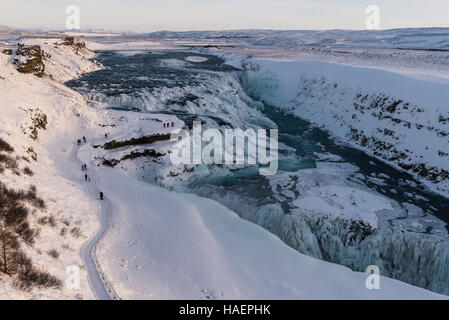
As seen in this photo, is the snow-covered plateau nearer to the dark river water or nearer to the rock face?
the rock face

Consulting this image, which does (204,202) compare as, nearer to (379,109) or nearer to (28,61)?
(379,109)

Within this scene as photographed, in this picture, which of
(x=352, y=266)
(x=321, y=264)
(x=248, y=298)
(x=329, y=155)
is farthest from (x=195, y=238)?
(x=329, y=155)

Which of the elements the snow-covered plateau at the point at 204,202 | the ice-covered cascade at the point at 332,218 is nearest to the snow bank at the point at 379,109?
the snow-covered plateau at the point at 204,202

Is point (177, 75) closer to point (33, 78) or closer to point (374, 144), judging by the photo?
point (33, 78)

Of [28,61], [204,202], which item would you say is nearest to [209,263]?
[204,202]

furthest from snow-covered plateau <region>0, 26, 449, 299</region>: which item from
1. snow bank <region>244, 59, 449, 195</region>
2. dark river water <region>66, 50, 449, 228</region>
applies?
dark river water <region>66, 50, 449, 228</region>

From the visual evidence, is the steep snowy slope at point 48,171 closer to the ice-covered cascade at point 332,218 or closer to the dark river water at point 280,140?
the ice-covered cascade at point 332,218

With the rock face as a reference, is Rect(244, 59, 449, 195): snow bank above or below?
below
